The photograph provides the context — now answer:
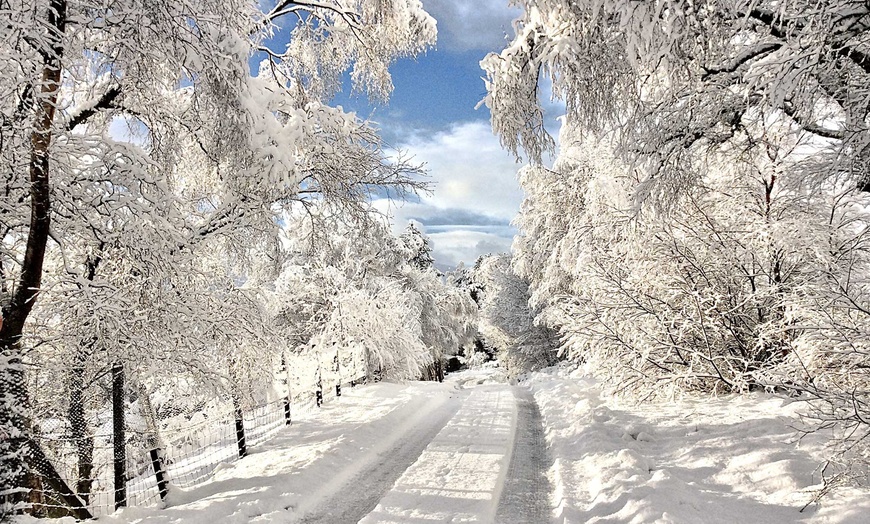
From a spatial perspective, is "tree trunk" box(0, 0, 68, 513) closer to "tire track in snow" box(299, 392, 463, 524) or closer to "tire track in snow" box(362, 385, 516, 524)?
"tire track in snow" box(299, 392, 463, 524)

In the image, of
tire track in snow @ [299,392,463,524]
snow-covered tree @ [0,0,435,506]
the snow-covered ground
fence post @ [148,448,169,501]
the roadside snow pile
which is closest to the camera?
snow-covered tree @ [0,0,435,506]

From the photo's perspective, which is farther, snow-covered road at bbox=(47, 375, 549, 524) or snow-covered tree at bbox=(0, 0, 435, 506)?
snow-covered road at bbox=(47, 375, 549, 524)

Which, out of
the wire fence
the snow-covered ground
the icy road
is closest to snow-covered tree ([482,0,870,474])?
the snow-covered ground

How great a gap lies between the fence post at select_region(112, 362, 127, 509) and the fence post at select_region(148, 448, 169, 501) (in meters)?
0.38

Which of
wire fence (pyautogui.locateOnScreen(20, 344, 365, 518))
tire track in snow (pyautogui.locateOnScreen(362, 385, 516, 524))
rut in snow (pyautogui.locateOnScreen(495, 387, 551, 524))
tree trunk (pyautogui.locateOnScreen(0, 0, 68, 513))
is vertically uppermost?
tree trunk (pyautogui.locateOnScreen(0, 0, 68, 513))

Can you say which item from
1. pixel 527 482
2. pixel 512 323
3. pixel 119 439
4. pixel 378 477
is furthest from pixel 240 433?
pixel 512 323

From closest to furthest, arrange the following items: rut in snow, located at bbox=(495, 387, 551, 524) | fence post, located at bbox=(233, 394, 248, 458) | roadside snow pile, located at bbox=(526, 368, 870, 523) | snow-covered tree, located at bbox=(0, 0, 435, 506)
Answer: snow-covered tree, located at bbox=(0, 0, 435, 506)
roadside snow pile, located at bbox=(526, 368, 870, 523)
rut in snow, located at bbox=(495, 387, 551, 524)
fence post, located at bbox=(233, 394, 248, 458)

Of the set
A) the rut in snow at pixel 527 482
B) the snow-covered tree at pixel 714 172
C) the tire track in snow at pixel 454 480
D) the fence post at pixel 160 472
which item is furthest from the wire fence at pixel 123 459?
the snow-covered tree at pixel 714 172

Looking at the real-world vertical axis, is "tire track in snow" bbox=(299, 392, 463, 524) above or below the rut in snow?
above

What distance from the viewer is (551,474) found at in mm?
7668

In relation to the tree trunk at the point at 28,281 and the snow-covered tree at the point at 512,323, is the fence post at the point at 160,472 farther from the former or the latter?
the snow-covered tree at the point at 512,323

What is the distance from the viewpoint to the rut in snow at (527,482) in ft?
19.8

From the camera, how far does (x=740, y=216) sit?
859 cm

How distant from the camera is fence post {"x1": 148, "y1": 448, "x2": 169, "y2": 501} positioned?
7145 millimetres
